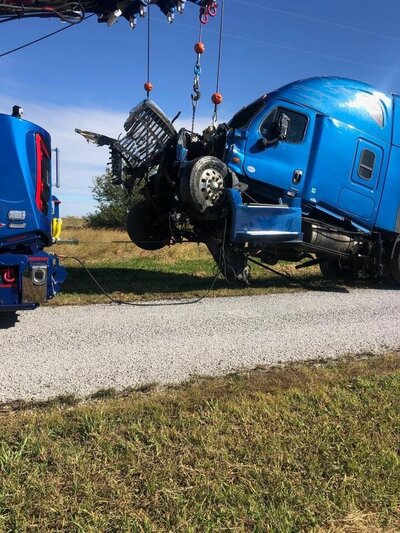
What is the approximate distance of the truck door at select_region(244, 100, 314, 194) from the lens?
810 cm

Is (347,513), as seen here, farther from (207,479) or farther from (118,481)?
(118,481)

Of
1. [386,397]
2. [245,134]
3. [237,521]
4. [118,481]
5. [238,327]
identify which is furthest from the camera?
[245,134]

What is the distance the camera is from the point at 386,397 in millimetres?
4000

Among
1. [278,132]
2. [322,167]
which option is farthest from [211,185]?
[322,167]

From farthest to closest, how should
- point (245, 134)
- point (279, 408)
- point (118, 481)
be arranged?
point (245, 134)
point (279, 408)
point (118, 481)

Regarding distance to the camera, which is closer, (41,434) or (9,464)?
(9,464)

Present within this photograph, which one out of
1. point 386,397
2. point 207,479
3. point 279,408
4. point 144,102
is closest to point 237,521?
point 207,479

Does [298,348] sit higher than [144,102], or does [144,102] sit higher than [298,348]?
[144,102]

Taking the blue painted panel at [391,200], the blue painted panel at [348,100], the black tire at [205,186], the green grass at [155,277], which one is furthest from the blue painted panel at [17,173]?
the blue painted panel at [391,200]

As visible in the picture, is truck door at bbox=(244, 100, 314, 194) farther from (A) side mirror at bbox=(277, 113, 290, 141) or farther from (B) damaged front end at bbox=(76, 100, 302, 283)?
(B) damaged front end at bbox=(76, 100, 302, 283)

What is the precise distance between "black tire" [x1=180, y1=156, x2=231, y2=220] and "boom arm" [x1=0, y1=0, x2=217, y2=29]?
3054 millimetres

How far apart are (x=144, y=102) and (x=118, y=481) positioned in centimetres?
655

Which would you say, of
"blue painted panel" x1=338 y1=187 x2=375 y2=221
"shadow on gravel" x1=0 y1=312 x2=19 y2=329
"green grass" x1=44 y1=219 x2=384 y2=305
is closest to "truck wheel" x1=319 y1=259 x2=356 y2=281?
"green grass" x1=44 y1=219 x2=384 y2=305

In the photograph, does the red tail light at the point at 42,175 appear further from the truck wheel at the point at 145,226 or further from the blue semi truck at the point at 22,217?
the truck wheel at the point at 145,226
